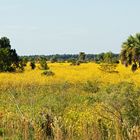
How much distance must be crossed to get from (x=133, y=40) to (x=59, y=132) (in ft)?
111

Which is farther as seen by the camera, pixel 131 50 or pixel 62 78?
pixel 131 50

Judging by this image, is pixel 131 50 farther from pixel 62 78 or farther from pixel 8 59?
pixel 8 59

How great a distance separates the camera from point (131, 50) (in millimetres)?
40312

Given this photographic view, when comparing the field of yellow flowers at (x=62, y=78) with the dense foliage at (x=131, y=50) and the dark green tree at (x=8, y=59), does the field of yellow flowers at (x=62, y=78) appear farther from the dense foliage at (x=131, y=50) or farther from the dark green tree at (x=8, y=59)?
the dark green tree at (x=8, y=59)

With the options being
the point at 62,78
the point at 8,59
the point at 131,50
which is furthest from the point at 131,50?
the point at 8,59

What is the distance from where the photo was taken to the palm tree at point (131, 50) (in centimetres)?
4028

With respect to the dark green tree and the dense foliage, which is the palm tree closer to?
the dense foliage

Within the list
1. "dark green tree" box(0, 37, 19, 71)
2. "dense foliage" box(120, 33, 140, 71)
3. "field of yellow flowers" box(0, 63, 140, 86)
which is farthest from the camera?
"dark green tree" box(0, 37, 19, 71)

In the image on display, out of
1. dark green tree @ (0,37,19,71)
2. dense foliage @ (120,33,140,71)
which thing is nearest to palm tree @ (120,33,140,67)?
dense foliage @ (120,33,140,71)

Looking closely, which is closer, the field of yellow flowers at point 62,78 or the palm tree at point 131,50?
the field of yellow flowers at point 62,78

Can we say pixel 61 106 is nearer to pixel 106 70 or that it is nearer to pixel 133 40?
pixel 133 40

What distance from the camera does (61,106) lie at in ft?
57.8

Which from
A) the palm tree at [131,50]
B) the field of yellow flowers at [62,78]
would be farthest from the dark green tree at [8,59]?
the palm tree at [131,50]

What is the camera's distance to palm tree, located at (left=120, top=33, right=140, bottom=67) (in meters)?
40.3
